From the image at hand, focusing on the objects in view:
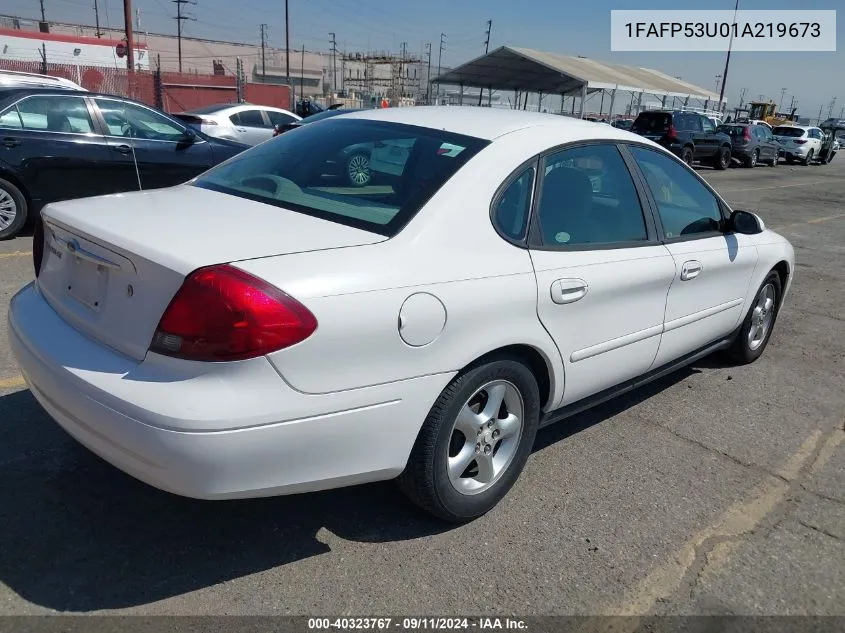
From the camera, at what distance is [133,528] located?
2.65 meters

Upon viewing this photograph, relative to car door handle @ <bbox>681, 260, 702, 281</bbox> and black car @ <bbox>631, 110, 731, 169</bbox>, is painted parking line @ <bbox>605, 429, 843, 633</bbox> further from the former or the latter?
black car @ <bbox>631, 110, 731, 169</bbox>

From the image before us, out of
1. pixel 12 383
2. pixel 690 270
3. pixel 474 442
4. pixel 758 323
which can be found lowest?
pixel 12 383

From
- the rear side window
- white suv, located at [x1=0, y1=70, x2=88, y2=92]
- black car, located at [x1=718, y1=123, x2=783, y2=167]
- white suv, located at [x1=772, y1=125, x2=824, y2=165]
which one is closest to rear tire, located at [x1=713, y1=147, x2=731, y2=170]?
black car, located at [x1=718, y1=123, x2=783, y2=167]

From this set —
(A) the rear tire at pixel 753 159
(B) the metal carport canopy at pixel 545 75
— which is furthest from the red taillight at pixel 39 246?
(B) the metal carport canopy at pixel 545 75

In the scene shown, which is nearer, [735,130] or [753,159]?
[735,130]

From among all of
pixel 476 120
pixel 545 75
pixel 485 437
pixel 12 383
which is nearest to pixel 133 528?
pixel 485 437

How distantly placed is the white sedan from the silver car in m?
11.0

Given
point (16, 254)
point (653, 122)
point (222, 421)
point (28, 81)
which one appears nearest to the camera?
point (222, 421)

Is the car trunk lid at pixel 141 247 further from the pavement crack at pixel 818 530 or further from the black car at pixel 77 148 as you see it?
the black car at pixel 77 148

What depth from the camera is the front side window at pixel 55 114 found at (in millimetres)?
7281

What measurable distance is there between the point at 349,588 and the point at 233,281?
1156 millimetres

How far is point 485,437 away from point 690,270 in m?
1.65

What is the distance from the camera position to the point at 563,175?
315 centimetres

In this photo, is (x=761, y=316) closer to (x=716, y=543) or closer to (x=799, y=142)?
(x=716, y=543)
